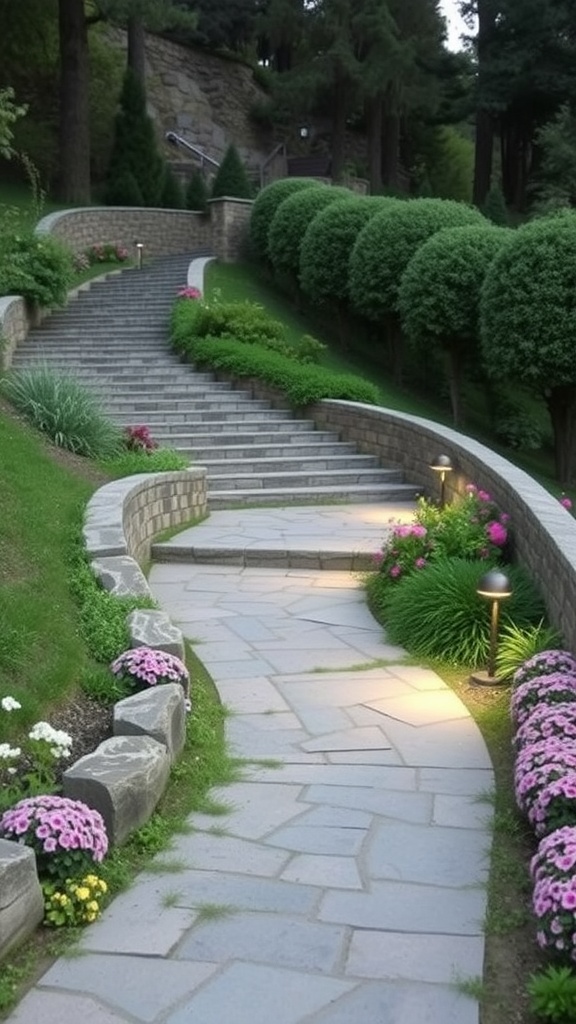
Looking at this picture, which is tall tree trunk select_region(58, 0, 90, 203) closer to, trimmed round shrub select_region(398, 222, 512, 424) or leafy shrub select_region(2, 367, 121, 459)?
trimmed round shrub select_region(398, 222, 512, 424)

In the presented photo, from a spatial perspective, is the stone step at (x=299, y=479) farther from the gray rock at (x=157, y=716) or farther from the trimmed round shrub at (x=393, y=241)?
the gray rock at (x=157, y=716)

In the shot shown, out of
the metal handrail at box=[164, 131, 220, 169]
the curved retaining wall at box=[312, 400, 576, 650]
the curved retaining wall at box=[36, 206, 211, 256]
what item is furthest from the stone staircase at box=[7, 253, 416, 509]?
A: the metal handrail at box=[164, 131, 220, 169]

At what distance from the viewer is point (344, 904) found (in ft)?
9.58

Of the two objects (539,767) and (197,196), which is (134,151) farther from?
(539,767)

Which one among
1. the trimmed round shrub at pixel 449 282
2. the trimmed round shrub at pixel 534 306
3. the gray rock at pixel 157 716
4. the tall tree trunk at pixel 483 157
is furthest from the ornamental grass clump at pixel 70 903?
the tall tree trunk at pixel 483 157

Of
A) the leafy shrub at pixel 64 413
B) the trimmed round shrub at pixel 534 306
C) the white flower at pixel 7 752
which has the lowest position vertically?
the white flower at pixel 7 752

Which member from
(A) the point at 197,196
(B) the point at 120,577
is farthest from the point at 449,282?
(A) the point at 197,196

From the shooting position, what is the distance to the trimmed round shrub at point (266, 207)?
18969mm

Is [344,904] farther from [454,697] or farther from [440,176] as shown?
[440,176]

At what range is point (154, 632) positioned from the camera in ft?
14.9

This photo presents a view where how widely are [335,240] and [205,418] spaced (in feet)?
18.4

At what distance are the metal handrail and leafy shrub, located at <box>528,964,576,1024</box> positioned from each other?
90.7 ft

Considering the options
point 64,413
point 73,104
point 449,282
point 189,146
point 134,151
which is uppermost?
point 189,146

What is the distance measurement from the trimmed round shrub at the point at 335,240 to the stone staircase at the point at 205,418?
253 cm
